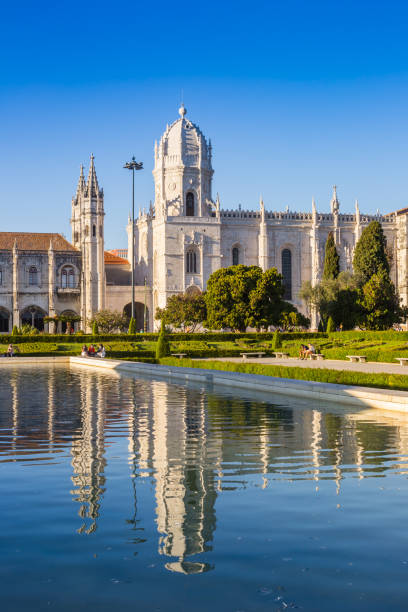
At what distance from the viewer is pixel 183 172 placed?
74188 millimetres

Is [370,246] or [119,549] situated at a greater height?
[370,246]

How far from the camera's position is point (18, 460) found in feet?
30.3

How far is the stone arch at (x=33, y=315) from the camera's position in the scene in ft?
229

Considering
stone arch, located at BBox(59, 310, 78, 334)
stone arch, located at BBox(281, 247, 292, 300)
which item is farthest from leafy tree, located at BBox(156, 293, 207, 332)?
stone arch, located at BBox(281, 247, 292, 300)

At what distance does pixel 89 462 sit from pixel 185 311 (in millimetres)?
52358

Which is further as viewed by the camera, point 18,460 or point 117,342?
point 117,342

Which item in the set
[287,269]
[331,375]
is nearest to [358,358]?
[331,375]

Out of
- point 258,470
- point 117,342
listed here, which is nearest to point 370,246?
point 117,342

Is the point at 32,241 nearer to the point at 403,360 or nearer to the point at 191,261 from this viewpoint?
the point at 191,261

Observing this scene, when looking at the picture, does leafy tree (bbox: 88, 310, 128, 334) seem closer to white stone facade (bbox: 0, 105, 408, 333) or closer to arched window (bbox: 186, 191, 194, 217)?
white stone facade (bbox: 0, 105, 408, 333)

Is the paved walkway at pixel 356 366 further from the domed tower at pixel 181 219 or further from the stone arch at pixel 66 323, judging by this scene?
the domed tower at pixel 181 219

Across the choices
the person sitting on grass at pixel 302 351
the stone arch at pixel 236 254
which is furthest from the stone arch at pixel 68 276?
the person sitting on grass at pixel 302 351

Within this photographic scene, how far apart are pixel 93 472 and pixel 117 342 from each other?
1275 inches

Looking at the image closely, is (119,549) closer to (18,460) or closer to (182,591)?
(182,591)
